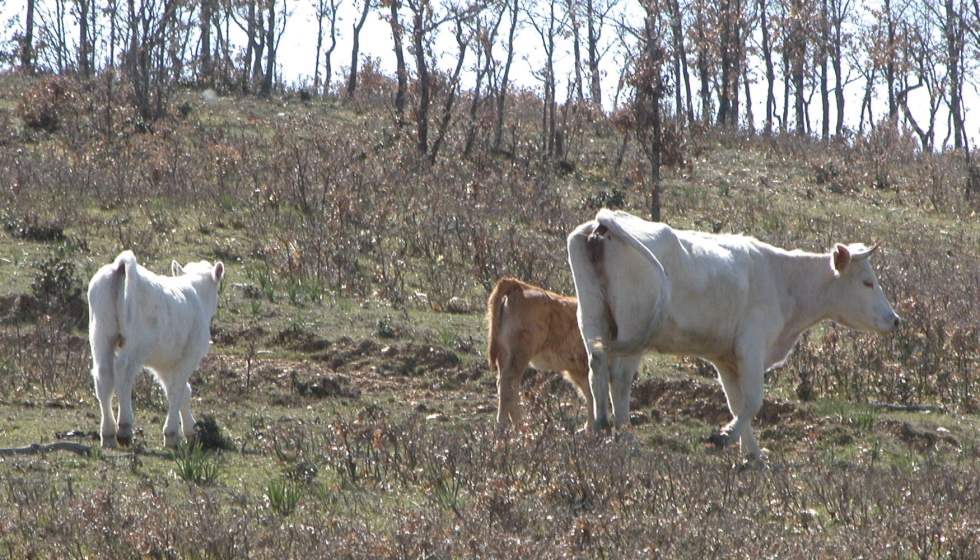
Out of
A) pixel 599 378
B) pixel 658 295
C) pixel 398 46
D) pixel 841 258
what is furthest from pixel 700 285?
pixel 398 46

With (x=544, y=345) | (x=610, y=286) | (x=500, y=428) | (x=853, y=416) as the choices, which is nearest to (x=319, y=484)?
(x=500, y=428)

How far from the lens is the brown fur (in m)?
9.77

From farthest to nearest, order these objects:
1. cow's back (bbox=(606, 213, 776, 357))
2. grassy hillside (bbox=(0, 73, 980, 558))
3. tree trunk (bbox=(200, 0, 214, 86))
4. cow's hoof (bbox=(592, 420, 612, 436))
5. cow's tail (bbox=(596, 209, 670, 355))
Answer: tree trunk (bbox=(200, 0, 214, 86)) < cow's back (bbox=(606, 213, 776, 357)) < cow's tail (bbox=(596, 209, 670, 355)) < cow's hoof (bbox=(592, 420, 612, 436)) < grassy hillside (bbox=(0, 73, 980, 558))

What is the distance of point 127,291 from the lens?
7.69 m

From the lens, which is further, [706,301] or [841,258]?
[841,258]

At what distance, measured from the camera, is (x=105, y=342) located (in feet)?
25.4

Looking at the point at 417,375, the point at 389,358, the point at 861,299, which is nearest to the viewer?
the point at 861,299

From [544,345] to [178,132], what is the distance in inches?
717

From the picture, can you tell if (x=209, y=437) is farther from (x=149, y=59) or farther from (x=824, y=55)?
(x=824, y=55)

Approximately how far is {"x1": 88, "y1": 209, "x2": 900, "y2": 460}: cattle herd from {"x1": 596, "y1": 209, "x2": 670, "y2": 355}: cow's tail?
10 mm

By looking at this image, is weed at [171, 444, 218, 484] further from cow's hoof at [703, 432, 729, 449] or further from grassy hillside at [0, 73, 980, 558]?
cow's hoof at [703, 432, 729, 449]

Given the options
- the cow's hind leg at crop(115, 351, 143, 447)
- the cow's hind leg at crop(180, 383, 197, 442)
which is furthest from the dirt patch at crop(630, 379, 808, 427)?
the cow's hind leg at crop(115, 351, 143, 447)

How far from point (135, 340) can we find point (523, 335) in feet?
11.1

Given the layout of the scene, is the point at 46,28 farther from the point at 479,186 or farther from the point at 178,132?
the point at 479,186
